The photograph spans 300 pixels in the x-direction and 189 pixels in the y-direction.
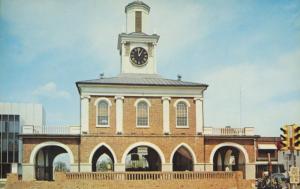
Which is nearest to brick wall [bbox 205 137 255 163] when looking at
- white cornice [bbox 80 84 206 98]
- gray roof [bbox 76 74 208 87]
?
white cornice [bbox 80 84 206 98]

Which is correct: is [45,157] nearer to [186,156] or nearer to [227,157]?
[186,156]

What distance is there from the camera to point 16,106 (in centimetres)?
6619

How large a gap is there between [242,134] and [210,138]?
2.42 metres

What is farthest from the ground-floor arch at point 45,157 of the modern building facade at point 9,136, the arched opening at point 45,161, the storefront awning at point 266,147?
the storefront awning at point 266,147

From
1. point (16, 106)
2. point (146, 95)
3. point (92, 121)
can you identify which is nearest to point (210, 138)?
point (146, 95)

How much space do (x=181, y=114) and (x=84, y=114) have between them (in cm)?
670

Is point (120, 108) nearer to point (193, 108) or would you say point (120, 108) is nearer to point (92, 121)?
point (92, 121)

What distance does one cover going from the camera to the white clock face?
37.7m

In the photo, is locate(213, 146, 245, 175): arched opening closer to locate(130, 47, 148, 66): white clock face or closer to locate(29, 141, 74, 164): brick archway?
locate(130, 47, 148, 66): white clock face

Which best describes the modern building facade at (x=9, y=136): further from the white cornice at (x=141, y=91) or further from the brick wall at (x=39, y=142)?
the white cornice at (x=141, y=91)

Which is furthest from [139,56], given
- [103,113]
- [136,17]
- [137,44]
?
[103,113]

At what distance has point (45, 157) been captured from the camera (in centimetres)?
3709

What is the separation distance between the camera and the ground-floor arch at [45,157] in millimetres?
32094

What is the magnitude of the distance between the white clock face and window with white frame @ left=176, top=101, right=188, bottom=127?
5577mm
